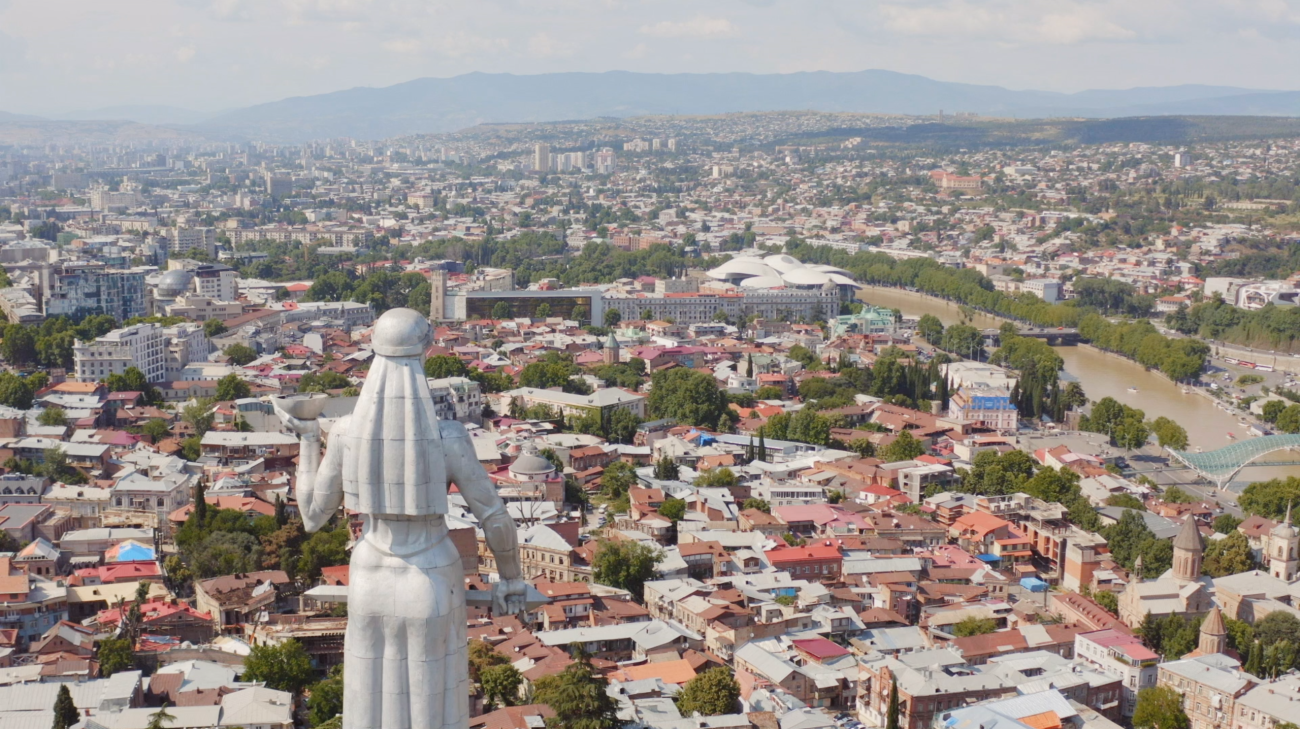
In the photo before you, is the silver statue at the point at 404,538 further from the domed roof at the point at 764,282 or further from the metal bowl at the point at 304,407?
the domed roof at the point at 764,282

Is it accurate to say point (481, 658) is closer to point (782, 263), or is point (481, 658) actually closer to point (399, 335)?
point (399, 335)

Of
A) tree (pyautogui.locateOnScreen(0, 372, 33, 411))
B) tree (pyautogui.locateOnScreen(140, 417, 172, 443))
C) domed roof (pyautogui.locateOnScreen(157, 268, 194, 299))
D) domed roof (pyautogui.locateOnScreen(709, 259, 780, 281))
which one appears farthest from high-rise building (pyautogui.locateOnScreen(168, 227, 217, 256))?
tree (pyautogui.locateOnScreen(140, 417, 172, 443))

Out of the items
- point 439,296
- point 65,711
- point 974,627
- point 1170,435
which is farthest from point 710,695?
point 439,296

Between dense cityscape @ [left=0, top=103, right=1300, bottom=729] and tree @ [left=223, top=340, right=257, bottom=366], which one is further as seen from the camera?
tree @ [left=223, top=340, right=257, bottom=366]

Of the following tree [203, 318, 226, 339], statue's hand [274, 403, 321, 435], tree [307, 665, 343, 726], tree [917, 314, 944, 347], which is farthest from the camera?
tree [917, 314, 944, 347]

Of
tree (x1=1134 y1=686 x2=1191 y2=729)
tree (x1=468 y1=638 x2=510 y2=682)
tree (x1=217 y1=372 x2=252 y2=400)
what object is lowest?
tree (x1=1134 y1=686 x2=1191 y2=729)

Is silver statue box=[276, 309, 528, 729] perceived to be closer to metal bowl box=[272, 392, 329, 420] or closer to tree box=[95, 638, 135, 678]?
metal bowl box=[272, 392, 329, 420]

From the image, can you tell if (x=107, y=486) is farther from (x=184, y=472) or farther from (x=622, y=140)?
(x=622, y=140)

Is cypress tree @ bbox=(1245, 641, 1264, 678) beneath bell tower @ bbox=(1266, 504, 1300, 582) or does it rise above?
beneath

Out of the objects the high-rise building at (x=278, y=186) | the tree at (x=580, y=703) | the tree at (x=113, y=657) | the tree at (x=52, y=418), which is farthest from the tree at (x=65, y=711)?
the high-rise building at (x=278, y=186)
